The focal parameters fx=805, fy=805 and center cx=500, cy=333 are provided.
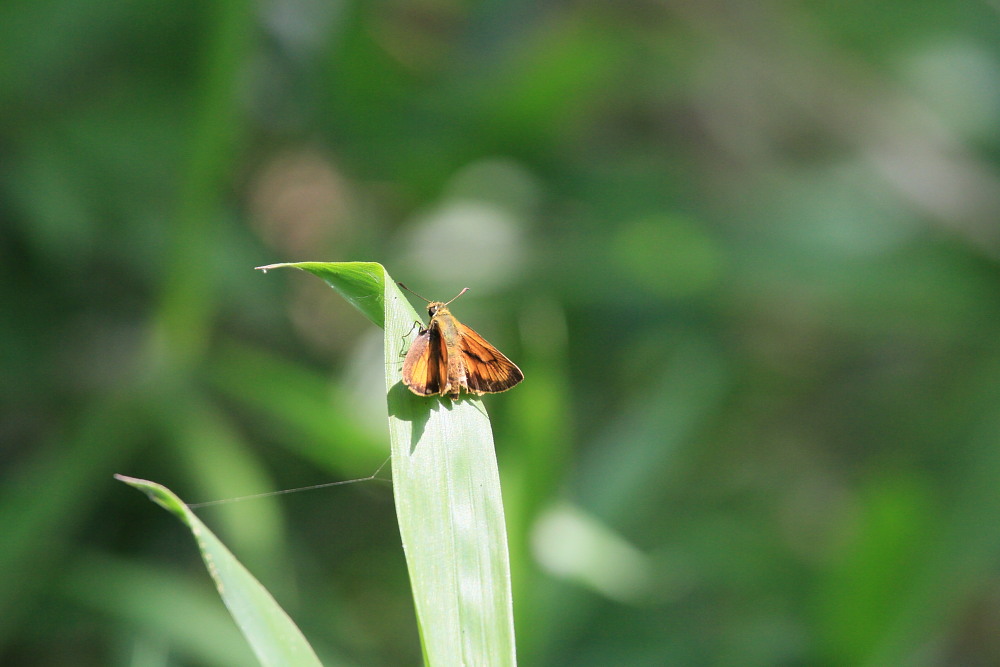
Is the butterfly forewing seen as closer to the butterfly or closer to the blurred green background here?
the butterfly

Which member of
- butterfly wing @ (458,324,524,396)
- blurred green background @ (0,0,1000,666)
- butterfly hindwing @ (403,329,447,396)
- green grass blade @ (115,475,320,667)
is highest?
blurred green background @ (0,0,1000,666)

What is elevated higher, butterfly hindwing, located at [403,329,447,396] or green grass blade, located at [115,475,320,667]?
butterfly hindwing, located at [403,329,447,396]

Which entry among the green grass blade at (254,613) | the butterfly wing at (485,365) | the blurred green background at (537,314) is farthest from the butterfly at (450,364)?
the blurred green background at (537,314)

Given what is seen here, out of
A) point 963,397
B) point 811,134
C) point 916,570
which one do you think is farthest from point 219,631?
point 811,134

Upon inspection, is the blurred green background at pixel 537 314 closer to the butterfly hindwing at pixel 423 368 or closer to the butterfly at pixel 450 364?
the butterfly at pixel 450 364

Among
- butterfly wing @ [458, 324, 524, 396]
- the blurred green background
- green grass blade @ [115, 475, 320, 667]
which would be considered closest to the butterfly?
butterfly wing @ [458, 324, 524, 396]
